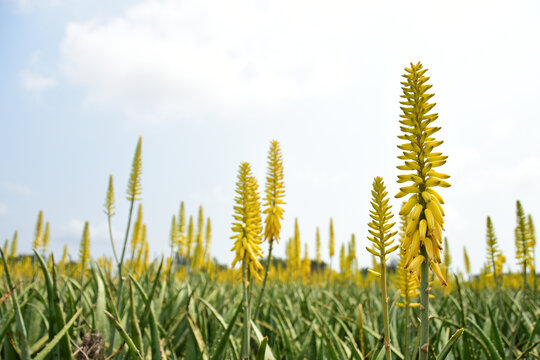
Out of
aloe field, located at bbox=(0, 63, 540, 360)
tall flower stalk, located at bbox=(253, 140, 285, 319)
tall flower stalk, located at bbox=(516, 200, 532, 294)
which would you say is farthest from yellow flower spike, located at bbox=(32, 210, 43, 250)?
tall flower stalk, located at bbox=(516, 200, 532, 294)

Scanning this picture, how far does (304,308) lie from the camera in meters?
4.98

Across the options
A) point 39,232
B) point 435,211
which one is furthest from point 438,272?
point 39,232

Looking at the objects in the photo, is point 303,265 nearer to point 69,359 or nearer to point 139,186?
point 139,186

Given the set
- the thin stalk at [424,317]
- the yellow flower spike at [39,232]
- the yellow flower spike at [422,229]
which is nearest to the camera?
the thin stalk at [424,317]

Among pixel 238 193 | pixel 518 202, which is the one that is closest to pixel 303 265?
pixel 518 202

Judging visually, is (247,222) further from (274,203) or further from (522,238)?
(522,238)

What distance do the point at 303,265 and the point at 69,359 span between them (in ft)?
36.1

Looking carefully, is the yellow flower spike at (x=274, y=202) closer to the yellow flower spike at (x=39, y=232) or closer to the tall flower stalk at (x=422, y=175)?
the tall flower stalk at (x=422, y=175)

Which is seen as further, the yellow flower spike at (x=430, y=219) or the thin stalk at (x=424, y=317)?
the yellow flower spike at (x=430, y=219)

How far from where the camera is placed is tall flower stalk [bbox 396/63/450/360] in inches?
49.4

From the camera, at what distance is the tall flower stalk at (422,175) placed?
4.12 ft

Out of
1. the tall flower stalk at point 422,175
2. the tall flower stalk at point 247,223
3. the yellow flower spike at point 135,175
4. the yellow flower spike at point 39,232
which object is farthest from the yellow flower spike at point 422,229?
the yellow flower spike at point 39,232

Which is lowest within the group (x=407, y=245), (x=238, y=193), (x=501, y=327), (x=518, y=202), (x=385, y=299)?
(x=501, y=327)

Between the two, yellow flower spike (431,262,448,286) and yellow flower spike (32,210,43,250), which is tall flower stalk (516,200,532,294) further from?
yellow flower spike (32,210,43,250)
